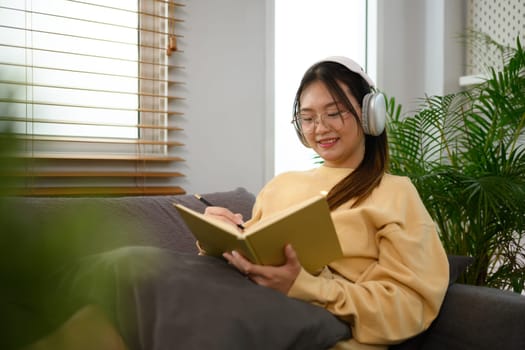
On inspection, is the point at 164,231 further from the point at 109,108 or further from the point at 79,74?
the point at 79,74

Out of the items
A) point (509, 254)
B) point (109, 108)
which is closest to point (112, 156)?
point (109, 108)

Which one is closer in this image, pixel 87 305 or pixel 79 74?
pixel 87 305

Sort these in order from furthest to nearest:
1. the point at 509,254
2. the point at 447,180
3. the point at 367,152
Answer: the point at 509,254 < the point at 447,180 < the point at 367,152

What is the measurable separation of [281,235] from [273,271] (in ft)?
0.31

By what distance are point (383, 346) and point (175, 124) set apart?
143cm

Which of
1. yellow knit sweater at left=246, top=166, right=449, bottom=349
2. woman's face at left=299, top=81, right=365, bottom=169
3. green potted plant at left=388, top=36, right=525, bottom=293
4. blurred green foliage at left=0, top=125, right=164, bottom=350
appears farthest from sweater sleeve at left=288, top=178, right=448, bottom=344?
blurred green foliage at left=0, top=125, right=164, bottom=350

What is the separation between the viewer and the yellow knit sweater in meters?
1.23

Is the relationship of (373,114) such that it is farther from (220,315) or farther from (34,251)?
(34,251)

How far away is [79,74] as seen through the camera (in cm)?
222

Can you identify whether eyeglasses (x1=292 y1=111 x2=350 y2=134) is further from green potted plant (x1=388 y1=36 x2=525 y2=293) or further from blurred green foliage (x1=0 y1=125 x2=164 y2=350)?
blurred green foliage (x1=0 y1=125 x2=164 y2=350)

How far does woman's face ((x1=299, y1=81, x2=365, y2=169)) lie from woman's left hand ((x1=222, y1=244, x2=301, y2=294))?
49 centimetres

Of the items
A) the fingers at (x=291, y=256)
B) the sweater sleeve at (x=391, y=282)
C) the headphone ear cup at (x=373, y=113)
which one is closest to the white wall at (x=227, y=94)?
the headphone ear cup at (x=373, y=113)

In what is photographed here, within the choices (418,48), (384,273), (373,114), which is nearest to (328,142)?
(373,114)

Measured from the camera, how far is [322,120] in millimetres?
1544
